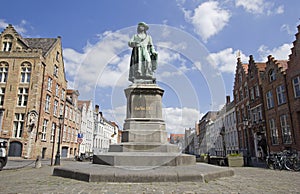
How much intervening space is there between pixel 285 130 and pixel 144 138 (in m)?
19.1

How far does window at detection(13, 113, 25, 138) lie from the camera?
83.7 feet

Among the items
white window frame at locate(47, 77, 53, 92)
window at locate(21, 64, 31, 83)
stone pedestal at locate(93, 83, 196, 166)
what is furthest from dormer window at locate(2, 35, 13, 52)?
stone pedestal at locate(93, 83, 196, 166)

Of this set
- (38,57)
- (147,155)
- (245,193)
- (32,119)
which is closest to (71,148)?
(32,119)

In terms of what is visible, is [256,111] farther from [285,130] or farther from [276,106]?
[285,130]

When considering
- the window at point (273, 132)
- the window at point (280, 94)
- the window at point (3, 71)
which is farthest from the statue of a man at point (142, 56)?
the window at point (3, 71)

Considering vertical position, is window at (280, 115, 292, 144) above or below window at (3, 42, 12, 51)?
below

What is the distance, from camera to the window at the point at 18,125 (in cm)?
2552

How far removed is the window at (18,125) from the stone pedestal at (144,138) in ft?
68.4

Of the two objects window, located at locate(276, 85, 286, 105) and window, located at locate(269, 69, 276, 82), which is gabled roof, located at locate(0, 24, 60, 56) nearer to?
window, located at locate(269, 69, 276, 82)

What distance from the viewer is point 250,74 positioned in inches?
1235

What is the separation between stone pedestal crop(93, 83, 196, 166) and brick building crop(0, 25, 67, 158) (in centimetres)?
1688

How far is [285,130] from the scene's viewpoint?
22.3 m

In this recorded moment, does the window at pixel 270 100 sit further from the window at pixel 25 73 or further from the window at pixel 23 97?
the window at pixel 25 73

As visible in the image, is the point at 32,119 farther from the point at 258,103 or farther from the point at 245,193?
the point at 258,103
